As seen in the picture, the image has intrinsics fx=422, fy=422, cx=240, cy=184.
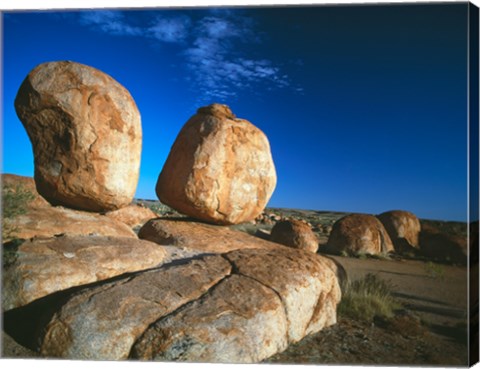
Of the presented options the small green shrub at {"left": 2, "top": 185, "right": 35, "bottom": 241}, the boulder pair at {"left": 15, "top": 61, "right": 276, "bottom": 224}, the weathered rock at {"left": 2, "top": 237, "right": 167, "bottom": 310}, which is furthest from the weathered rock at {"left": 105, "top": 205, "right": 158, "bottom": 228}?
the weathered rock at {"left": 2, "top": 237, "right": 167, "bottom": 310}

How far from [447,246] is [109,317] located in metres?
3.71

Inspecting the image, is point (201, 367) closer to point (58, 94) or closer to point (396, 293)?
point (396, 293)

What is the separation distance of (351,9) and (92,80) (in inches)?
130

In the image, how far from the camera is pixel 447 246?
4.82 meters

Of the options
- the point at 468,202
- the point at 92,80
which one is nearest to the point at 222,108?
the point at 92,80

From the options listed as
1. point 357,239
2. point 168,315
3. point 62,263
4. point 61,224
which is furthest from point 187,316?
point 357,239

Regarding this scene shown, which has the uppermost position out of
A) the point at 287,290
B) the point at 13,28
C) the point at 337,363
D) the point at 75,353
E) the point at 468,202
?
the point at 13,28

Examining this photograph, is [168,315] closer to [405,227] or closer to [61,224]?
[61,224]

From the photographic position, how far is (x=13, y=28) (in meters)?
5.02

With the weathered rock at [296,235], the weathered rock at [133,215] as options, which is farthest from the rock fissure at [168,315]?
the weathered rock at [133,215]

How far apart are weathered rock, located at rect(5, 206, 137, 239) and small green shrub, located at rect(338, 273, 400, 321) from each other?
3.16m

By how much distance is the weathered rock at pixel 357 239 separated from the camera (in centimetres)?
1030

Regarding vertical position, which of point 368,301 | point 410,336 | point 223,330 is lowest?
point 410,336

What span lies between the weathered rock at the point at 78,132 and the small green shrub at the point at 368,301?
132 inches
